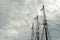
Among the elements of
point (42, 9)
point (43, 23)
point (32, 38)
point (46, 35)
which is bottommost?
point (32, 38)

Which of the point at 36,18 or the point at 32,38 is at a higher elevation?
the point at 36,18

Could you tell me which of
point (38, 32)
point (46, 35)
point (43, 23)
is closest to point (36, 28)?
point (38, 32)

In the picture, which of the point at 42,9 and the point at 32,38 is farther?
the point at 32,38

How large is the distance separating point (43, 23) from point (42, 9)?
257 inches

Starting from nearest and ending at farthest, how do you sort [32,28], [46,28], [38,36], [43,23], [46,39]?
[46,39] < [46,28] < [43,23] < [38,36] < [32,28]

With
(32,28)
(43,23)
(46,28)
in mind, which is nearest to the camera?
(46,28)

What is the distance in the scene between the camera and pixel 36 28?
72.6 meters

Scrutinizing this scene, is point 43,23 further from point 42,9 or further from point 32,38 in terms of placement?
point 32,38

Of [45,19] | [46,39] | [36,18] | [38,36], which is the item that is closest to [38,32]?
[38,36]

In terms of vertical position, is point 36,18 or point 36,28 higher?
point 36,18

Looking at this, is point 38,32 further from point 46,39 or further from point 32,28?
point 46,39

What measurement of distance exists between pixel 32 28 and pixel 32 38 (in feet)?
20.9

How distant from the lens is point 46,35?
53250 mm

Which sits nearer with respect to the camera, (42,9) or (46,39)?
(46,39)
